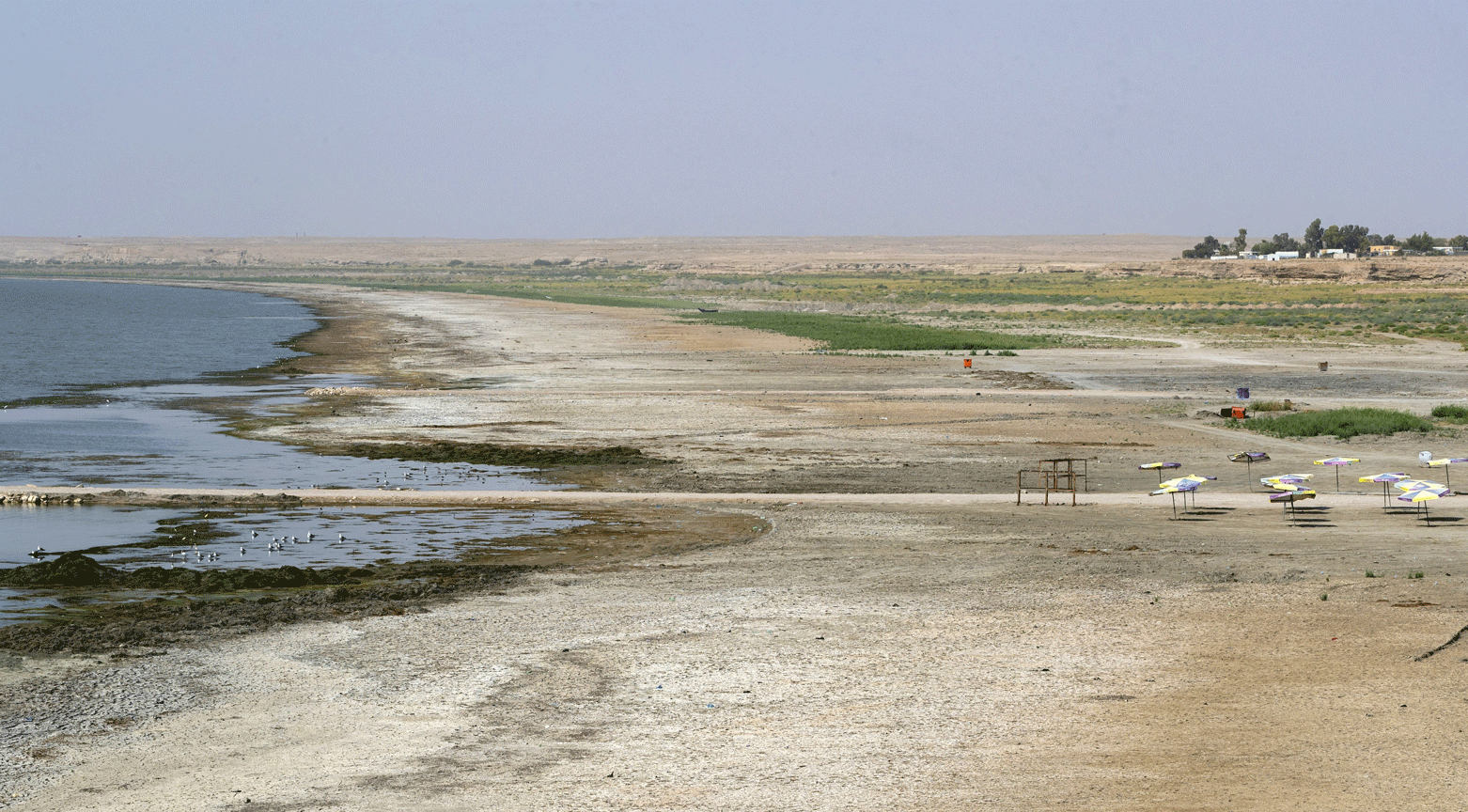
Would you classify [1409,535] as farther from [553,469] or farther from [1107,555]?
[553,469]

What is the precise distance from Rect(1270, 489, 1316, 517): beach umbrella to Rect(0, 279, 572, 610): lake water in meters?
14.2

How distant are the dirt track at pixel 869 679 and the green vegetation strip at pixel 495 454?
3905 millimetres

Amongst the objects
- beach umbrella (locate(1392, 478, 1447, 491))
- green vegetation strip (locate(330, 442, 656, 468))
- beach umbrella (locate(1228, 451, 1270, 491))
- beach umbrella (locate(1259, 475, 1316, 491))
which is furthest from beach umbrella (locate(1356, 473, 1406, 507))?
green vegetation strip (locate(330, 442, 656, 468))

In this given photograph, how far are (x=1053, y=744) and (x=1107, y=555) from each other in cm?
1033

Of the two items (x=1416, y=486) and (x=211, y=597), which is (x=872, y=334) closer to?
(x=1416, y=486)

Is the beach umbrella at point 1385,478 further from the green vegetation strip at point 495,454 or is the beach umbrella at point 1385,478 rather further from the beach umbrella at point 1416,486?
the green vegetation strip at point 495,454

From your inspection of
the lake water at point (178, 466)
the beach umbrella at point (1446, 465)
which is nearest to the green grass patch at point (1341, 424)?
the beach umbrella at point (1446, 465)

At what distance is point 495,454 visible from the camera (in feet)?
123

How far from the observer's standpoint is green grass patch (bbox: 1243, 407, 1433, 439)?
39625 mm

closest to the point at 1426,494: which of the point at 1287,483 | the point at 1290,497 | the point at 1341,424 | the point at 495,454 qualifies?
the point at 1290,497

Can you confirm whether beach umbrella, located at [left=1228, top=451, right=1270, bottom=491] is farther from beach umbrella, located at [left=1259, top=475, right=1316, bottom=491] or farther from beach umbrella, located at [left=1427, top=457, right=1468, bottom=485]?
beach umbrella, located at [left=1427, top=457, right=1468, bottom=485]

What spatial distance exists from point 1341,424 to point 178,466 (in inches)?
1285

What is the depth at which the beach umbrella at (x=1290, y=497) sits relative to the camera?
26.8 metres

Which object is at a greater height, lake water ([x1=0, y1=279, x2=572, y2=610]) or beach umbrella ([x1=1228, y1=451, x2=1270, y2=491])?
beach umbrella ([x1=1228, y1=451, x2=1270, y2=491])
